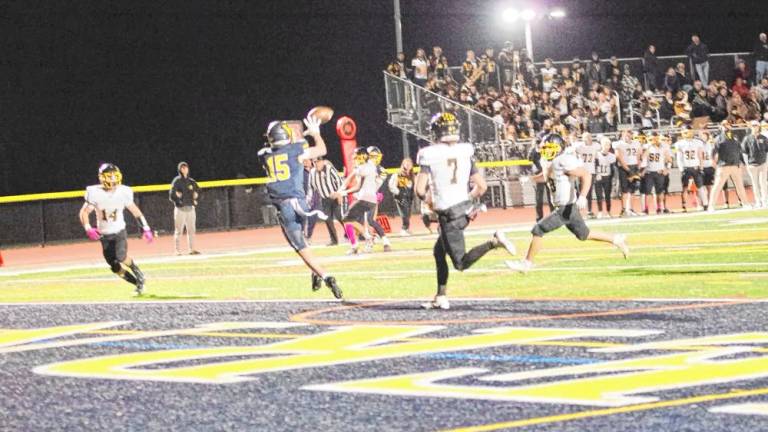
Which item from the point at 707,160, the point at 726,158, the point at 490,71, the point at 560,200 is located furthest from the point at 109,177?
the point at 490,71

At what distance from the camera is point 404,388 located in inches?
315

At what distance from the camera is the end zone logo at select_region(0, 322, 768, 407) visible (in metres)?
7.68

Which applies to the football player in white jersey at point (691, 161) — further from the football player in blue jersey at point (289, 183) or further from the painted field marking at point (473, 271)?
the football player in blue jersey at point (289, 183)

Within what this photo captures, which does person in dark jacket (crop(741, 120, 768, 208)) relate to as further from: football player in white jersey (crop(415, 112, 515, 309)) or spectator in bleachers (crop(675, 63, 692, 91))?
football player in white jersey (crop(415, 112, 515, 309))

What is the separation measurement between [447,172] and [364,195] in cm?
1116

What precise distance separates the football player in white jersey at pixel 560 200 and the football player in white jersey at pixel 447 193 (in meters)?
2.99

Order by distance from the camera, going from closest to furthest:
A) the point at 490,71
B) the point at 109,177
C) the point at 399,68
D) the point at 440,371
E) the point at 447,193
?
the point at 440,371
the point at 447,193
the point at 109,177
the point at 399,68
the point at 490,71

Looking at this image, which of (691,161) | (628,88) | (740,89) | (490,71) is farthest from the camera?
(740,89)

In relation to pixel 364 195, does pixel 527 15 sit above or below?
above

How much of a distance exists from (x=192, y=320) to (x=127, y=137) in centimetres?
2624

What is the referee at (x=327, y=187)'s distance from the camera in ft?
86.5

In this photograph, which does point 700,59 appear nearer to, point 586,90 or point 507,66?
point 586,90

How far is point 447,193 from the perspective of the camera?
12898 millimetres

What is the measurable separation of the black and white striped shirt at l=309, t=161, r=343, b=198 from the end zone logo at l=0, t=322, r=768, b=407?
1413 cm
